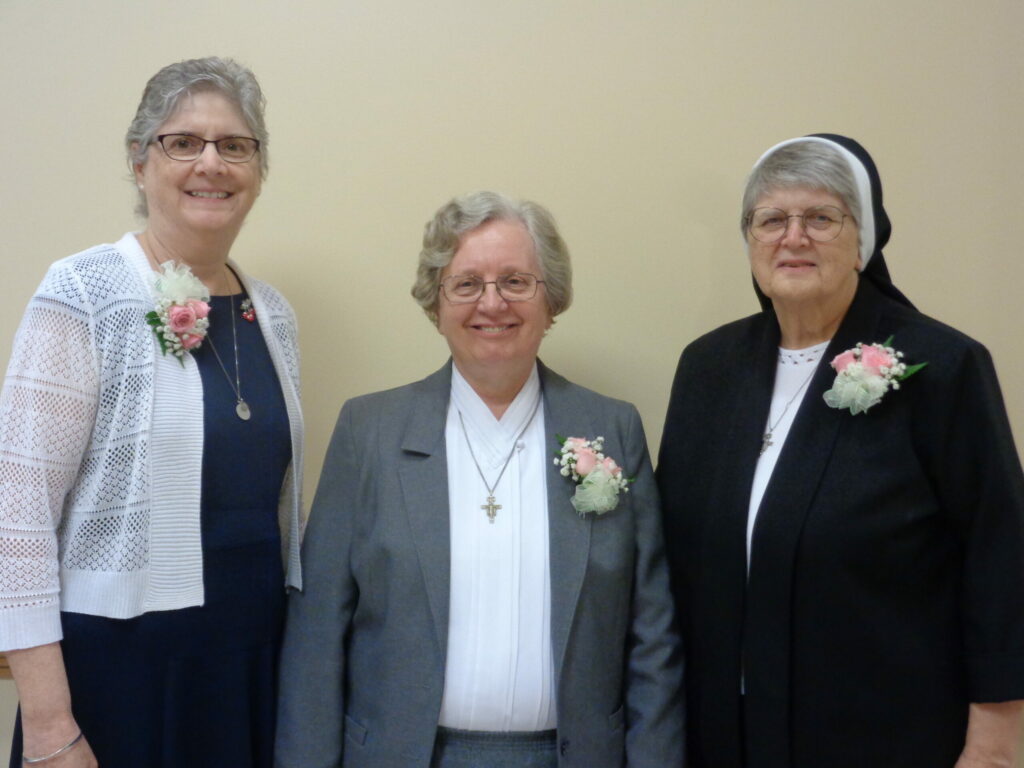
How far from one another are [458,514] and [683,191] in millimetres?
1235

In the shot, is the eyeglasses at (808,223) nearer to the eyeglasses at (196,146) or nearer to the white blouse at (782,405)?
the white blouse at (782,405)

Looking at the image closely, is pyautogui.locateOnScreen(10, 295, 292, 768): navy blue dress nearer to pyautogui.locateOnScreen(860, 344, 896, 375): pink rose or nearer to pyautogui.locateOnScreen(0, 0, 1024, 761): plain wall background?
pyautogui.locateOnScreen(0, 0, 1024, 761): plain wall background

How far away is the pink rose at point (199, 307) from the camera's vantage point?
1.79 meters

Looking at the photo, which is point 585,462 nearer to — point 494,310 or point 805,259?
point 494,310

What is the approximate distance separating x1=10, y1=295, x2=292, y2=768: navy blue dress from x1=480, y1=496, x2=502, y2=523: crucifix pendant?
48cm

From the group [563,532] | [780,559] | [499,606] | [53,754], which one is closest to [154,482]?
[53,754]

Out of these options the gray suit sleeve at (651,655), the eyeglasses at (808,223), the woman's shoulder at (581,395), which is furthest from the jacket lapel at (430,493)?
the eyeglasses at (808,223)

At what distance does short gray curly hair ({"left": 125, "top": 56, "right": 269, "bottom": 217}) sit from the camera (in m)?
1.83

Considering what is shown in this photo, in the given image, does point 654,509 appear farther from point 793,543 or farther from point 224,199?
point 224,199

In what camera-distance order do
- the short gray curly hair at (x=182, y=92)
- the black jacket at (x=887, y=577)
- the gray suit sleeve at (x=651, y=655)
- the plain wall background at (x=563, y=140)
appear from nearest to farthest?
the black jacket at (x=887, y=577), the short gray curly hair at (x=182, y=92), the gray suit sleeve at (x=651, y=655), the plain wall background at (x=563, y=140)

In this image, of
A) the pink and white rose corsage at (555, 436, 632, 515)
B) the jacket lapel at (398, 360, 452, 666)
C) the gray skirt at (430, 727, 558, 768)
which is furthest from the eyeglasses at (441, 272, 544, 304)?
the gray skirt at (430, 727, 558, 768)

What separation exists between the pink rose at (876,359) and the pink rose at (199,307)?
1.38m

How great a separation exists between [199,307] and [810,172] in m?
1.33

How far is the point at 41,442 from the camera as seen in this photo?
1641 millimetres
